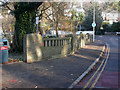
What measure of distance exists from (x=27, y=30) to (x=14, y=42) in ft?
4.87

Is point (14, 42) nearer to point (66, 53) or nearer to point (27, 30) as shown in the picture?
point (27, 30)

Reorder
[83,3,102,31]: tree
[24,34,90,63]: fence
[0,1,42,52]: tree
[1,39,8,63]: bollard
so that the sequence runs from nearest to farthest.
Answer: [1,39,8,63]: bollard → [24,34,90,63]: fence → [0,1,42,52]: tree → [83,3,102,31]: tree

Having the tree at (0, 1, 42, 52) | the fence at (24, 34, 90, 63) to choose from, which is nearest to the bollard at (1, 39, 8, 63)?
the fence at (24, 34, 90, 63)

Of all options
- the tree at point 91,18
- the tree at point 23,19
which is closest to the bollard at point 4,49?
the tree at point 23,19

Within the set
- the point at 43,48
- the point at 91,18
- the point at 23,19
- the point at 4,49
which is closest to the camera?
the point at 4,49

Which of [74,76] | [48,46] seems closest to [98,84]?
[74,76]

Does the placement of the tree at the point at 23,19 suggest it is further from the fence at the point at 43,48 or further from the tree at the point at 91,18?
the tree at the point at 91,18

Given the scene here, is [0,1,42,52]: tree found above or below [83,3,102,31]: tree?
below

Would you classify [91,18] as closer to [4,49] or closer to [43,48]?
[43,48]

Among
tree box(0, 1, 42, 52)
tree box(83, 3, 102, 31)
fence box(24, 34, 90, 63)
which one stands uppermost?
tree box(83, 3, 102, 31)

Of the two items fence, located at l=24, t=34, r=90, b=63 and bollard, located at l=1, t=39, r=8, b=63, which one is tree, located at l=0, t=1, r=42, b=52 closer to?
fence, located at l=24, t=34, r=90, b=63

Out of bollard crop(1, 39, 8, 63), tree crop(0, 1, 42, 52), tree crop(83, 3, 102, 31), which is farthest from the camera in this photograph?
tree crop(83, 3, 102, 31)

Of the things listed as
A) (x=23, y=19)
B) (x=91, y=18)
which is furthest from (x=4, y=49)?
(x=91, y=18)

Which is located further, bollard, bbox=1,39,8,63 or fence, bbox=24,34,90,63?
fence, bbox=24,34,90,63
